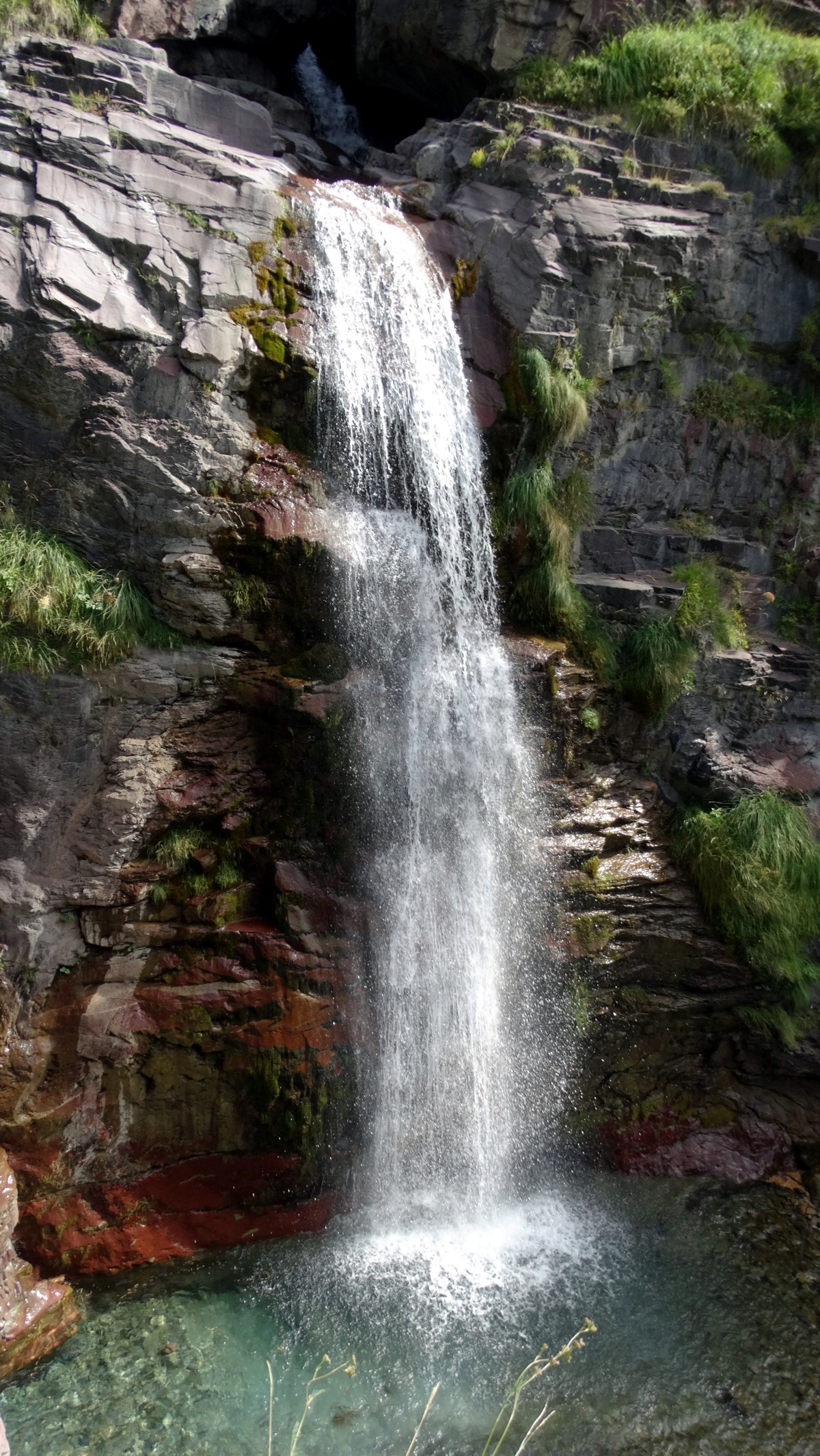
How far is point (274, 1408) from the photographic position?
451 cm

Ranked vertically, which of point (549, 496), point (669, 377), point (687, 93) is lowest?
point (549, 496)

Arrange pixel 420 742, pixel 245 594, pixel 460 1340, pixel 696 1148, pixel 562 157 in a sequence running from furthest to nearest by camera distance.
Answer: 1. pixel 562 157
2. pixel 696 1148
3. pixel 420 742
4. pixel 245 594
5. pixel 460 1340

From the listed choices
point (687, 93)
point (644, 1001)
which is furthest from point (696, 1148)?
point (687, 93)

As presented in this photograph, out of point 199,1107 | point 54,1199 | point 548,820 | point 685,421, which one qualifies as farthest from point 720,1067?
point 685,421

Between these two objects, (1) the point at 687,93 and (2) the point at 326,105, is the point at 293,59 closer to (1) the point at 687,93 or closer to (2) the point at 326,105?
(2) the point at 326,105

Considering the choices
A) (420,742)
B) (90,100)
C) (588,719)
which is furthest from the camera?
(588,719)

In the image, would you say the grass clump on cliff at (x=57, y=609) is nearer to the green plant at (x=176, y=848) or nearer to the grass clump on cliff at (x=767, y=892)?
the green plant at (x=176, y=848)

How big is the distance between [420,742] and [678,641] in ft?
8.71

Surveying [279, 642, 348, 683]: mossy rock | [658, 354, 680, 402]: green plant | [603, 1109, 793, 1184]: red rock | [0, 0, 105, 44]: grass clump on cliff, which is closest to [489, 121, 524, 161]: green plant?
[658, 354, 680, 402]: green plant

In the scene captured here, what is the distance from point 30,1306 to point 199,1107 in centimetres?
143

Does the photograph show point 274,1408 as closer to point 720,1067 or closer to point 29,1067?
point 29,1067

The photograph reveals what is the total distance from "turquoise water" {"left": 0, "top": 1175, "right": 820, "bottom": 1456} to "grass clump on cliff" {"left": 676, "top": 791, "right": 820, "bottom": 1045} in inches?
63.5

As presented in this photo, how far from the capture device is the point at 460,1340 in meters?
4.87

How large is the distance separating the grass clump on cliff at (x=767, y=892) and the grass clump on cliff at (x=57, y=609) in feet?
15.1
